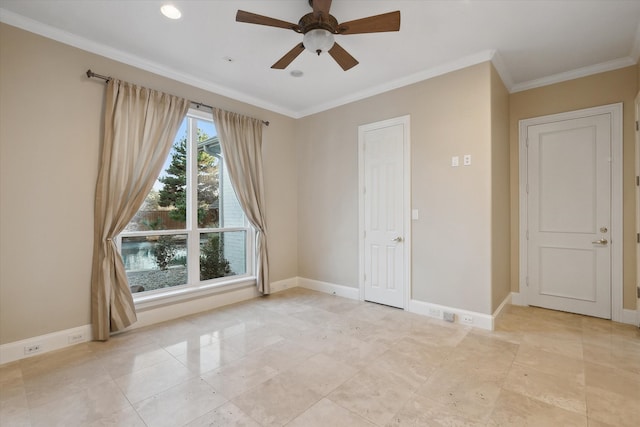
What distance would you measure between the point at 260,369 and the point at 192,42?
10.3 feet

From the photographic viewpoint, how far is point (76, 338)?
9.39 ft

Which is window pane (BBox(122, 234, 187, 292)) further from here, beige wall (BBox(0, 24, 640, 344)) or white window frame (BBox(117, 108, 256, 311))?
beige wall (BBox(0, 24, 640, 344))

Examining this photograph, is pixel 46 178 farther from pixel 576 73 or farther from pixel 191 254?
pixel 576 73

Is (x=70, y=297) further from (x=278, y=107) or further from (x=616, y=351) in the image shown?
(x=616, y=351)

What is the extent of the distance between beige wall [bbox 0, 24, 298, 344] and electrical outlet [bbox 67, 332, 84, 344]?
0.09 meters

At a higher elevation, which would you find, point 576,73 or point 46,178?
point 576,73

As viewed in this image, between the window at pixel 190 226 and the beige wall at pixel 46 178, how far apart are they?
0.51 meters

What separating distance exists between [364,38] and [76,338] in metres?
4.04

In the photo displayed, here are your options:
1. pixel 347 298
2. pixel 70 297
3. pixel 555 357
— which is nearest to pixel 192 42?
pixel 70 297

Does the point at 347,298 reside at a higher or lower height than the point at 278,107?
lower

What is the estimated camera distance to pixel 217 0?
2400 mm

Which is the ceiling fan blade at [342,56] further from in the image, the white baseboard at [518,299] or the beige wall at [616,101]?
the white baseboard at [518,299]

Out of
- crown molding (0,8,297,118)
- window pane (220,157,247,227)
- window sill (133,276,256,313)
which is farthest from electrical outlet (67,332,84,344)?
crown molding (0,8,297,118)

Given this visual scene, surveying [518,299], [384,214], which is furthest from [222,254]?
[518,299]
